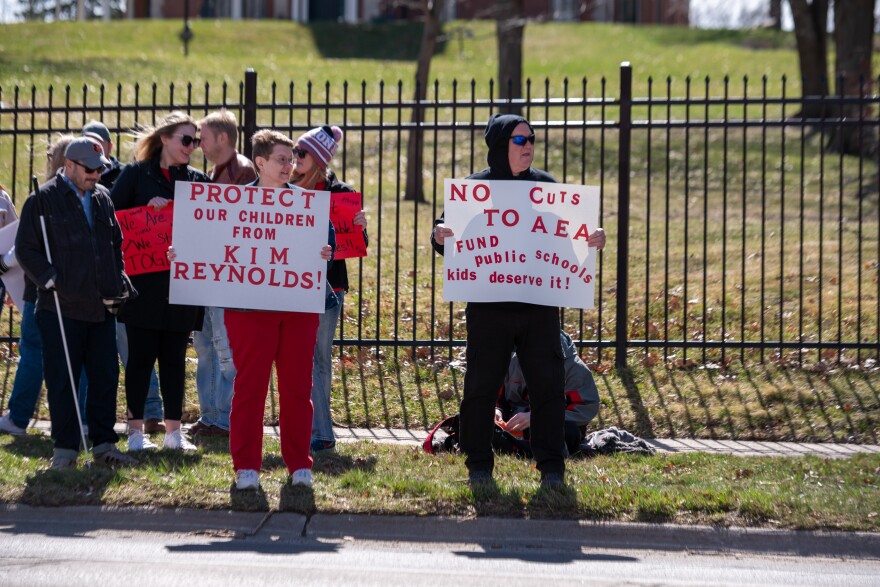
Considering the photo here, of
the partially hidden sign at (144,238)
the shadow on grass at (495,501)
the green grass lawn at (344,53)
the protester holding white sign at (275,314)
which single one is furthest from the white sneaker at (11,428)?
the green grass lawn at (344,53)

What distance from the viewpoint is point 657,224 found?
591 inches

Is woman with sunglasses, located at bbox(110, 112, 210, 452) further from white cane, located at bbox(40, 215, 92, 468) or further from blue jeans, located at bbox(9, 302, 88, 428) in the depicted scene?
blue jeans, located at bbox(9, 302, 88, 428)

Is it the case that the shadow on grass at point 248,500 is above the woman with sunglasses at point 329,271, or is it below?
below

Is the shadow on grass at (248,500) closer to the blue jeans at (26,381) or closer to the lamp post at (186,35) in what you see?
the blue jeans at (26,381)

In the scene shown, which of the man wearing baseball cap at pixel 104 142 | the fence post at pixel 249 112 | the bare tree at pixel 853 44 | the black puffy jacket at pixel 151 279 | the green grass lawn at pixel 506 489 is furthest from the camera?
the bare tree at pixel 853 44

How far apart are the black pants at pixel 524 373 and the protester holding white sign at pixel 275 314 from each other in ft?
2.89

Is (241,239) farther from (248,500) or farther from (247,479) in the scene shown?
(248,500)

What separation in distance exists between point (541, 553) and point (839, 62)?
17.9 m

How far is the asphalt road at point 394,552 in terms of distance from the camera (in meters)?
5.12

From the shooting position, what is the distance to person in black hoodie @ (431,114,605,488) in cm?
633

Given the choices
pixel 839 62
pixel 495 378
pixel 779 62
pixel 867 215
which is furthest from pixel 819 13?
pixel 495 378

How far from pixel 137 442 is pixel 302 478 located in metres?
1.32

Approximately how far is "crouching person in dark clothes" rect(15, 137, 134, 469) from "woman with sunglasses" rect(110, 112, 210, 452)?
0.24 m

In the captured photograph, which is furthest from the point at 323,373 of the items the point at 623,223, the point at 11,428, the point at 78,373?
the point at 623,223
